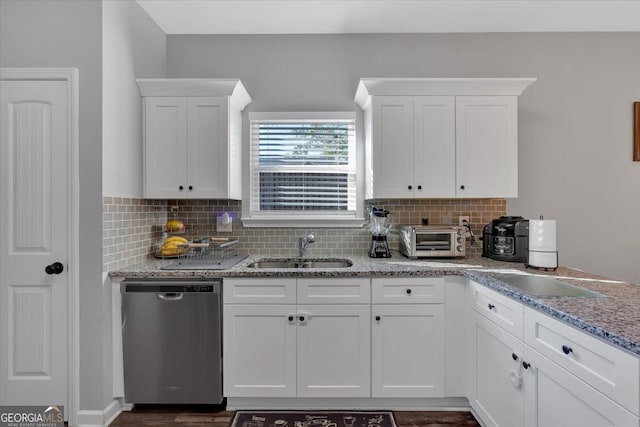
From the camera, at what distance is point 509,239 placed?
2.43 meters

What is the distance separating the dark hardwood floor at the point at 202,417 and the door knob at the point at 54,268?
1.04 meters

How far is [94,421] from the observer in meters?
2.05

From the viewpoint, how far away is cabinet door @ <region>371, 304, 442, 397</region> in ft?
7.04

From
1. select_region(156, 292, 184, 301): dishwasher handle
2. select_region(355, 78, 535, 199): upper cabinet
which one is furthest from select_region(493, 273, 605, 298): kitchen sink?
select_region(156, 292, 184, 301): dishwasher handle

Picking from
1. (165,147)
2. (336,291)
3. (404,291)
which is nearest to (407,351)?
(404,291)

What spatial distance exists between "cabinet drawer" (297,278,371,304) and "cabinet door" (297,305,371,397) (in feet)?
0.13

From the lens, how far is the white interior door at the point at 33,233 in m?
2.05

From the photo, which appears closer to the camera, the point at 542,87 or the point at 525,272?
the point at 525,272

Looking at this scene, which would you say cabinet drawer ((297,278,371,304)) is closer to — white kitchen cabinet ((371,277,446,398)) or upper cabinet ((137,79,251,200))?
white kitchen cabinet ((371,277,446,398))

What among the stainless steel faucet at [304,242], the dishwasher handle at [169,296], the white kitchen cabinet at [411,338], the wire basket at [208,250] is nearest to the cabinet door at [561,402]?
the white kitchen cabinet at [411,338]

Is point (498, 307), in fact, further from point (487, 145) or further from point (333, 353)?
point (487, 145)

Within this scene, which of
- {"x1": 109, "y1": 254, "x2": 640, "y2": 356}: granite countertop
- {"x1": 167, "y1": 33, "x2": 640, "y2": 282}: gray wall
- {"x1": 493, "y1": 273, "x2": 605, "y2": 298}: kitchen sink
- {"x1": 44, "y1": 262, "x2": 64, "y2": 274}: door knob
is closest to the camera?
{"x1": 109, "y1": 254, "x2": 640, "y2": 356}: granite countertop

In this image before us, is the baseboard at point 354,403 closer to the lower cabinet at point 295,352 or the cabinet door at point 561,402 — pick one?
the lower cabinet at point 295,352

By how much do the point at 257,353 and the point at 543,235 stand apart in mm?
1987
